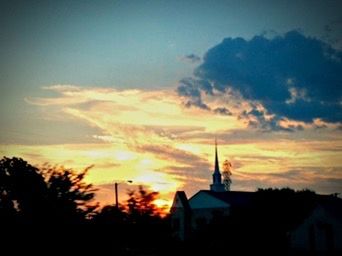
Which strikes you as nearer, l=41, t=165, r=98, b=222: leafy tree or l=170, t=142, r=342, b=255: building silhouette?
l=41, t=165, r=98, b=222: leafy tree

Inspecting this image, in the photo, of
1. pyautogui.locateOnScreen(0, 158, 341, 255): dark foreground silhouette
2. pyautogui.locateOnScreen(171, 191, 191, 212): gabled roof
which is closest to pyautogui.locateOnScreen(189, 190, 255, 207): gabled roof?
pyautogui.locateOnScreen(171, 191, 191, 212): gabled roof

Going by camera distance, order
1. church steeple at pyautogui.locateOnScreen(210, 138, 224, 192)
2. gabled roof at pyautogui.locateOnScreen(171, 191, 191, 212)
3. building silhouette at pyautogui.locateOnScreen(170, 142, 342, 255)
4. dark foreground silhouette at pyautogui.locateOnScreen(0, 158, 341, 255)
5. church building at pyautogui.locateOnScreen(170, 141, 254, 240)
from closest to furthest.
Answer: dark foreground silhouette at pyautogui.locateOnScreen(0, 158, 341, 255)
building silhouette at pyautogui.locateOnScreen(170, 142, 342, 255)
church building at pyautogui.locateOnScreen(170, 141, 254, 240)
gabled roof at pyautogui.locateOnScreen(171, 191, 191, 212)
church steeple at pyautogui.locateOnScreen(210, 138, 224, 192)

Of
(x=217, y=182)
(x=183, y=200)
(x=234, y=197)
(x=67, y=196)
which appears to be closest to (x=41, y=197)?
(x=67, y=196)

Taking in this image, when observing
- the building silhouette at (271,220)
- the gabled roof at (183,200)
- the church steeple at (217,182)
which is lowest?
the building silhouette at (271,220)

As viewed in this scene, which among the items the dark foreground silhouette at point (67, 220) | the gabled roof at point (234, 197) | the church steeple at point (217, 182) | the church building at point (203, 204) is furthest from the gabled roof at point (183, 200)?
the dark foreground silhouette at point (67, 220)

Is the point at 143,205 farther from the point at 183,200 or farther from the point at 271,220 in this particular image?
the point at 183,200

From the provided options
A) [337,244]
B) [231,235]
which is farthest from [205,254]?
[337,244]

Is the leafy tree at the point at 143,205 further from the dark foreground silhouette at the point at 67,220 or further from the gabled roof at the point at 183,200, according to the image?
the gabled roof at the point at 183,200

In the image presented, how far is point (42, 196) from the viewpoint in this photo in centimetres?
952

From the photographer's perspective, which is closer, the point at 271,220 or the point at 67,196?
the point at 67,196

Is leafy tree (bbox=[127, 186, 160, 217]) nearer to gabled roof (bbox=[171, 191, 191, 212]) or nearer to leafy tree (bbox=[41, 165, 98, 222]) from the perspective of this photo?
leafy tree (bbox=[41, 165, 98, 222])

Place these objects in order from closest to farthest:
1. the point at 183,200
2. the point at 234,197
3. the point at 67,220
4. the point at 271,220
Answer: the point at 67,220, the point at 271,220, the point at 183,200, the point at 234,197

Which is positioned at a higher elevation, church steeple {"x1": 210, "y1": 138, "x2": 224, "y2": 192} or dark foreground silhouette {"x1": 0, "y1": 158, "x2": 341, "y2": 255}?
church steeple {"x1": 210, "y1": 138, "x2": 224, "y2": 192}

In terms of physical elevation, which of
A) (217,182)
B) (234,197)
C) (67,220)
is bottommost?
(67,220)
